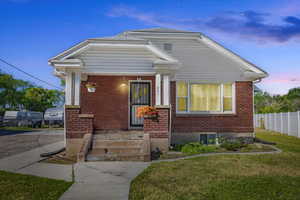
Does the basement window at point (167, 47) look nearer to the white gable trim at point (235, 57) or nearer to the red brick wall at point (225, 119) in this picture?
the red brick wall at point (225, 119)

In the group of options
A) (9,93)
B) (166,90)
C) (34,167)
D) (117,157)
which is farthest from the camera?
(9,93)

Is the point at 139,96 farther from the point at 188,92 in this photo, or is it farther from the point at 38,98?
the point at 38,98

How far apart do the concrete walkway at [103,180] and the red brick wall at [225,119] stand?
426cm

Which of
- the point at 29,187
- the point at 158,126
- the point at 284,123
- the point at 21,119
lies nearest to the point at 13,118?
the point at 21,119

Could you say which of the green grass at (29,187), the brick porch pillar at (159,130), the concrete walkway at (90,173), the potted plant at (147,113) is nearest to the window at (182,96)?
the brick porch pillar at (159,130)

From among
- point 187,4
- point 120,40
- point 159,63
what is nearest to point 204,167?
point 159,63

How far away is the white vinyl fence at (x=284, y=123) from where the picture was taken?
52.6 feet

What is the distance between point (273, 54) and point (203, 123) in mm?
11103

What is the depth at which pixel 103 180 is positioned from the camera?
18.0ft

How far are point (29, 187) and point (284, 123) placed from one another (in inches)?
711

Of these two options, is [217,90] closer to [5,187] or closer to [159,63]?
[159,63]

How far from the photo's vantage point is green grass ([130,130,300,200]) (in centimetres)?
459

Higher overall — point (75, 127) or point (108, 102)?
point (108, 102)

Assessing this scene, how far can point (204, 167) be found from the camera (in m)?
6.80
